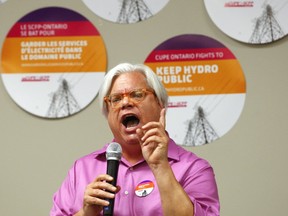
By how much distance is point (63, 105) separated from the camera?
2.64m

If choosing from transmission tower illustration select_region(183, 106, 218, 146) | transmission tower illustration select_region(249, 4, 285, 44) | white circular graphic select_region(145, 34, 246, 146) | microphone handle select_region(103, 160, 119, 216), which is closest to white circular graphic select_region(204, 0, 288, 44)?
transmission tower illustration select_region(249, 4, 285, 44)

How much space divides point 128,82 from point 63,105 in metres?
0.86

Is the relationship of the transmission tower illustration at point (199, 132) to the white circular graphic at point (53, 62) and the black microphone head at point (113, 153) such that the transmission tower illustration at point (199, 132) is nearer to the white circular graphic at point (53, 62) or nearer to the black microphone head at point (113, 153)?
the white circular graphic at point (53, 62)

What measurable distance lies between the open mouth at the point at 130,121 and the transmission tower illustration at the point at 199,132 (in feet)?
2.58

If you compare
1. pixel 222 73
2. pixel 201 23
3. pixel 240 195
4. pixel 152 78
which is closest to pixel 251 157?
pixel 240 195

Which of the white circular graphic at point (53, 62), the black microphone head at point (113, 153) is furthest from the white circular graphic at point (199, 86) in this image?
the black microphone head at point (113, 153)

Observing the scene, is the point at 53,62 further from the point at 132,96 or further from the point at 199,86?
the point at 132,96

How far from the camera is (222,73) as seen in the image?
2.58 m

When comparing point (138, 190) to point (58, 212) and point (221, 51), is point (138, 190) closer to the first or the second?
point (58, 212)

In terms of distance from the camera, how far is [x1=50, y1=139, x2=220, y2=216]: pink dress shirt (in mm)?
1703

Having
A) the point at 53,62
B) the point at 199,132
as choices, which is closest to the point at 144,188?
the point at 199,132

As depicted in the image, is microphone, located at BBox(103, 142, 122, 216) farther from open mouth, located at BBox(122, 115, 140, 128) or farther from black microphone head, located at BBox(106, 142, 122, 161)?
open mouth, located at BBox(122, 115, 140, 128)

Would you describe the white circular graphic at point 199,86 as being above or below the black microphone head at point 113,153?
above

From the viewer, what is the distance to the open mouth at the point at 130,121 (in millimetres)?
1816
